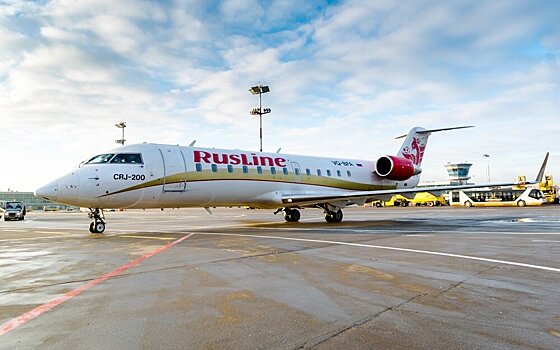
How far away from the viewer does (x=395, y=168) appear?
2412 cm

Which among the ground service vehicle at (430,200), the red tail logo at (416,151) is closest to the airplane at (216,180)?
the red tail logo at (416,151)

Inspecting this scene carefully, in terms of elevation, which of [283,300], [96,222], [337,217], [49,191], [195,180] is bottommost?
[283,300]

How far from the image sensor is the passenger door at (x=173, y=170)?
612 inches

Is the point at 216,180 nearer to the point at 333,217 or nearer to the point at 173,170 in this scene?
the point at 173,170

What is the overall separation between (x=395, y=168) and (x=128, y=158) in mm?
15682

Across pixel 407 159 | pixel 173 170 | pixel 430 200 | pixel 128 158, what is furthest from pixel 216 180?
pixel 430 200

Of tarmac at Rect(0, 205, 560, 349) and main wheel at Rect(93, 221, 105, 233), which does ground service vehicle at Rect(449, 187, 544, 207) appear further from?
main wheel at Rect(93, 221, 105, 233)

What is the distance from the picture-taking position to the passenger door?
15.6m

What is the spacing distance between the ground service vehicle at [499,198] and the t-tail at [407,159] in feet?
101

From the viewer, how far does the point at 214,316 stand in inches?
171

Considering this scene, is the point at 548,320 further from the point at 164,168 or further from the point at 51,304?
the point at 164,168

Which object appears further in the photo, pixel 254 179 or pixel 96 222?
pixel 254 179

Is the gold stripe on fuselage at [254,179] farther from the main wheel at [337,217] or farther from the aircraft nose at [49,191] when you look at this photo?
the main wheel at [337,217]

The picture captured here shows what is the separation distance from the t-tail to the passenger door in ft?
43.6
